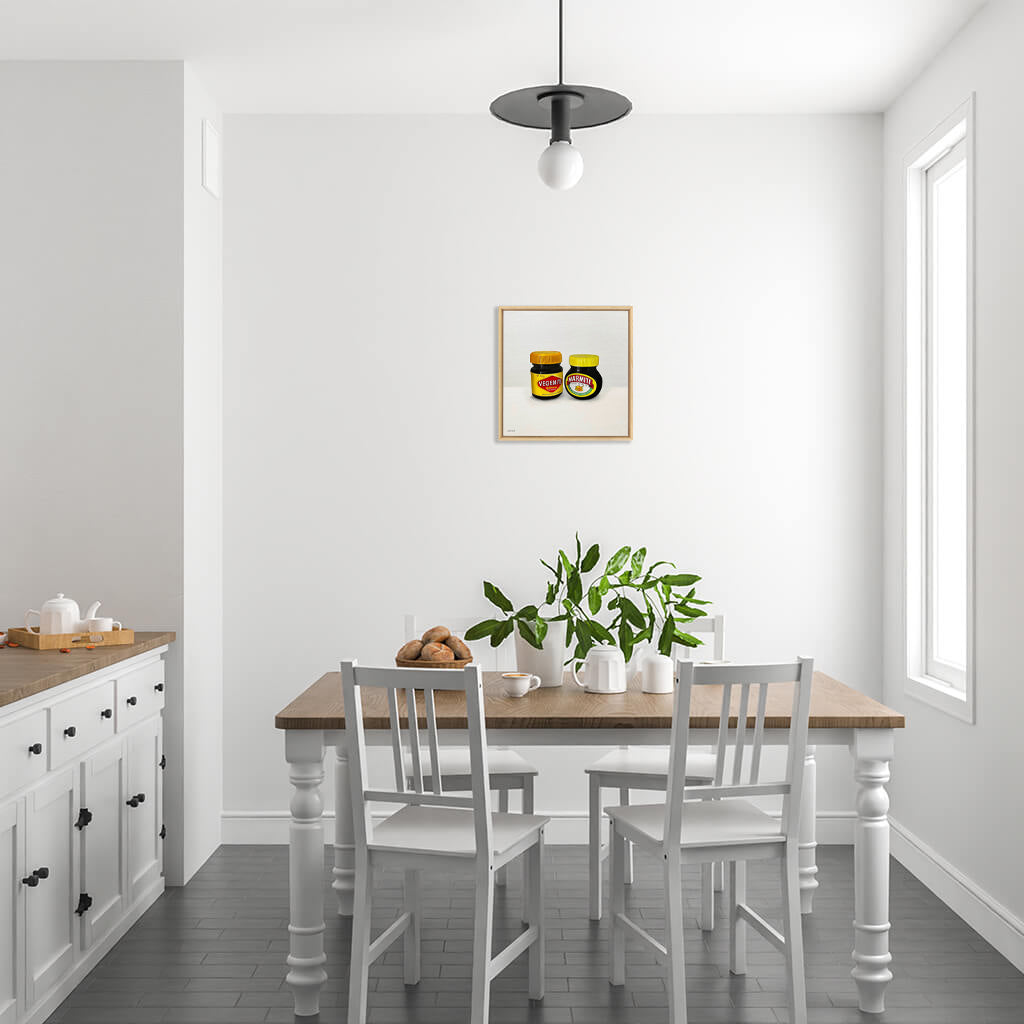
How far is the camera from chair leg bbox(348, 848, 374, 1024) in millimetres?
2400

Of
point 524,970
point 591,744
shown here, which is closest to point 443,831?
point 591,744

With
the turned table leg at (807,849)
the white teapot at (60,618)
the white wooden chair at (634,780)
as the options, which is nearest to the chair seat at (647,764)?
the white wooden chair at (634,780)

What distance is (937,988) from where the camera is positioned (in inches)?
110

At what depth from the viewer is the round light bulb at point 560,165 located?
9.37 feet

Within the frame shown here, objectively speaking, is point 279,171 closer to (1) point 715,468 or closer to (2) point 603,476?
(2) point 603,476

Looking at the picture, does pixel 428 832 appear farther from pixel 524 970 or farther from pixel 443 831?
pixel 524 970

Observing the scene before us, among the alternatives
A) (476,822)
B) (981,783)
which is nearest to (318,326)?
(476,822)

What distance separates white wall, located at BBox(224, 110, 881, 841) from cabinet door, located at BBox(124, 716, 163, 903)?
0.69 m

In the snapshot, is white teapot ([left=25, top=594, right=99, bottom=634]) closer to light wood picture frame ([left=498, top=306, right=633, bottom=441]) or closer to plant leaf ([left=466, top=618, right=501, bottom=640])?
plant leaf ([left=466, top=618, right=501, bottom=640])

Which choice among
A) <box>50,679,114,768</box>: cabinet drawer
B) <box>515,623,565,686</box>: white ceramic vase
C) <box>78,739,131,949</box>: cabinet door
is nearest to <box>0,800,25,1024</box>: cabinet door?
<box>50,679,114,768</box>: cabinet drawer

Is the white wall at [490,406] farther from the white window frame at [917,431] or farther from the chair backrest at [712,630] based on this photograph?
the chair backrest at [712,630]

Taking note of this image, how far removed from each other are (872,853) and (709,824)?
41 centimetres

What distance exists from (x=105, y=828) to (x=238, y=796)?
3.68ft

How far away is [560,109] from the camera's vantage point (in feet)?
9.37
